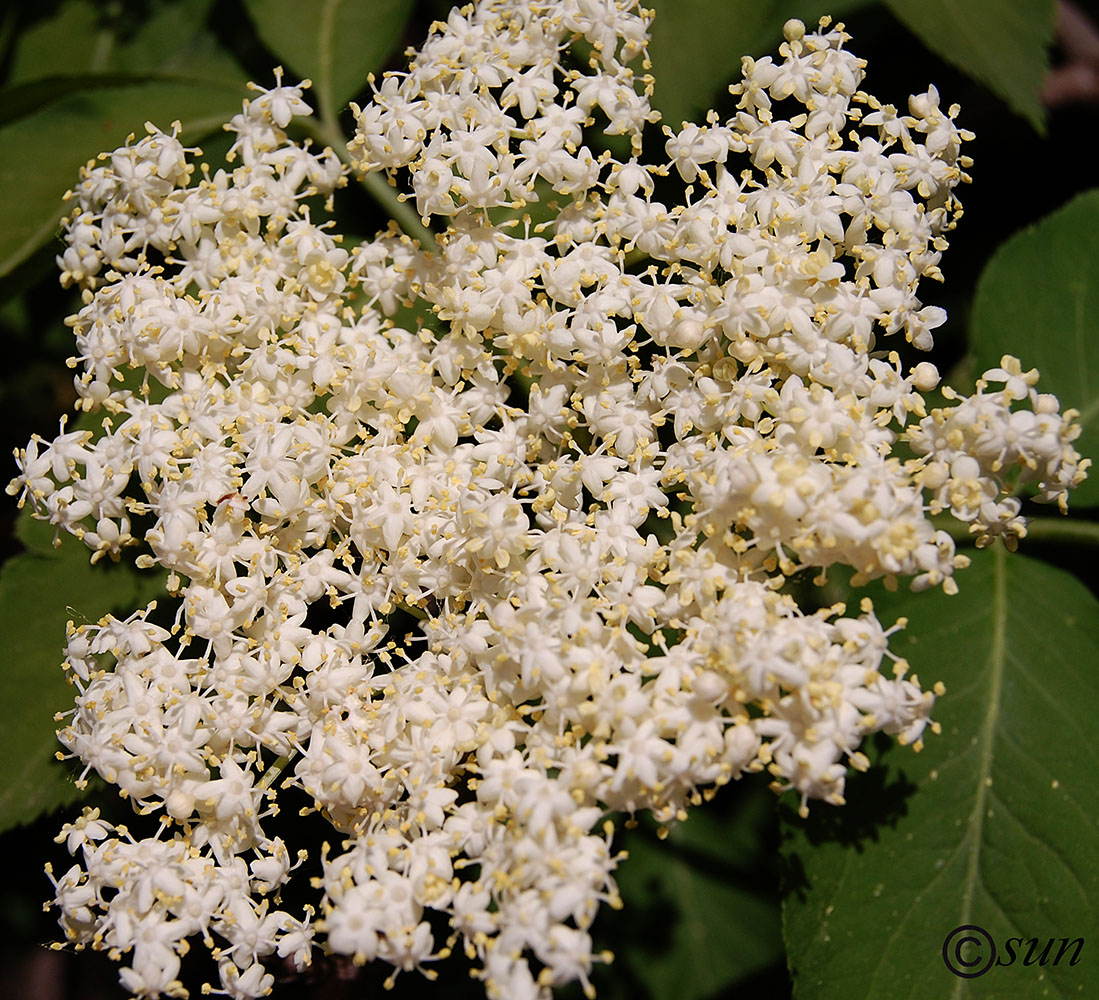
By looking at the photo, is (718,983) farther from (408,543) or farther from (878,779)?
(408,543)

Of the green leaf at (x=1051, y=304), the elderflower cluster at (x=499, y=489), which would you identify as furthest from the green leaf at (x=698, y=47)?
the green leaf at (x=1051, y=304)

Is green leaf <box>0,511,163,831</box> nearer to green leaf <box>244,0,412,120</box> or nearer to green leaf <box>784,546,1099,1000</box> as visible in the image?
green leaf <box>244,0,412,120</box>

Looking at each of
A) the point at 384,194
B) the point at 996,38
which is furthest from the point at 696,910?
the point at 996,38

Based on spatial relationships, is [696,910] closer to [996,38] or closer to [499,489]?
[499,489]

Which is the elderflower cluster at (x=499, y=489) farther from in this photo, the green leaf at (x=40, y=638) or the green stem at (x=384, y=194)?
the green stem at (x=384, y=194)

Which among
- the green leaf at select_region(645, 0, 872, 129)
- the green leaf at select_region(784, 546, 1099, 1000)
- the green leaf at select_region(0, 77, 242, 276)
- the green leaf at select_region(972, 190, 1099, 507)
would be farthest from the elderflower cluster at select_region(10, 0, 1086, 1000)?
the green leaf at select_region(972, 190, 1099, 507)

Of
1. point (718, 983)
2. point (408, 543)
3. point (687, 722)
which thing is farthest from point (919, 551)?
point (718, 983)

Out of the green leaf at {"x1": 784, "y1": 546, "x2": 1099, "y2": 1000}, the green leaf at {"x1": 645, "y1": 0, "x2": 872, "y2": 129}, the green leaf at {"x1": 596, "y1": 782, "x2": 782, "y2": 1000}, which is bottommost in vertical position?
the green leaf at {"x1": 596, "y1": 782, "x2": 782, "y2": 1000}
